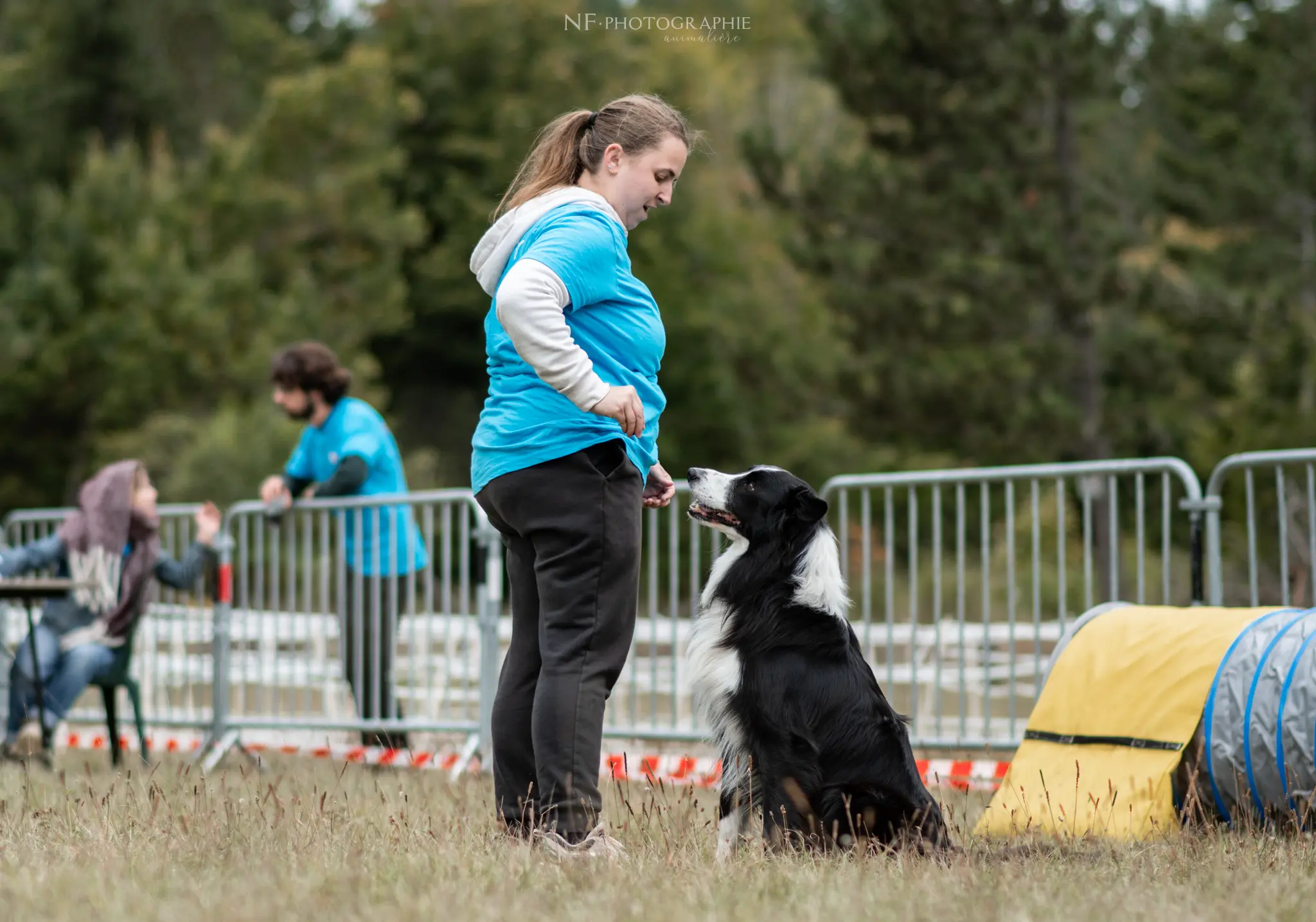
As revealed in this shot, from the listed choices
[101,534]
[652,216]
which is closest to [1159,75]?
[652,216]

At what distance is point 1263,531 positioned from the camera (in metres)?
14.1

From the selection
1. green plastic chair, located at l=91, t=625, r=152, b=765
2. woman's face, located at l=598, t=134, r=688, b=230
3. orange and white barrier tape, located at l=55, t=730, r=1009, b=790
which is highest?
woman's face, located at l=598, t=134, r=688, b=230

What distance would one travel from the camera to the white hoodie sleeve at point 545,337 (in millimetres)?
3418

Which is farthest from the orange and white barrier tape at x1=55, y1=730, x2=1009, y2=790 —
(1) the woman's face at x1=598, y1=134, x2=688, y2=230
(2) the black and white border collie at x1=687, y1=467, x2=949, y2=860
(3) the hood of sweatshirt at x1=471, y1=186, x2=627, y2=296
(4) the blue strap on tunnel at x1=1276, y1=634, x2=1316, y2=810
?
(1) the woman's face at x1=598, y1=134, x2=688, y2=230

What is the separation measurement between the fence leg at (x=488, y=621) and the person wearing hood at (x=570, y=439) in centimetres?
299

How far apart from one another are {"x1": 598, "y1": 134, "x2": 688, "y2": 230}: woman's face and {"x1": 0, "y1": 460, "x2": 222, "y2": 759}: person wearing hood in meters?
4.21

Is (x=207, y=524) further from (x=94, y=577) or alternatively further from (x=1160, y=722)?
(x=1160, y=722)

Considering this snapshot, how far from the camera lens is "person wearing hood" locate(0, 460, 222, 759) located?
23.3ft

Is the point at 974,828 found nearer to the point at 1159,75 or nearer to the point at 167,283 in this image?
the point at 1159,75

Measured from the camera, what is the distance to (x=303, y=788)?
5301mm

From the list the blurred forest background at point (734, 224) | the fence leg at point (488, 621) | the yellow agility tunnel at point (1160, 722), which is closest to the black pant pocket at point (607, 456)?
the yellow agility tunnel at point (1160, 722)

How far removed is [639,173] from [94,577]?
451cm

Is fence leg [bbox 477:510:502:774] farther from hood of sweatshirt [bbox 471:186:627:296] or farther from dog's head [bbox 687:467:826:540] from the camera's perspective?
hood of sweatshirt [bbox 471:186:627:296]

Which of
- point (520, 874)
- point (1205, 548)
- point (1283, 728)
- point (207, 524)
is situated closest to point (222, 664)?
point (207, 524)
